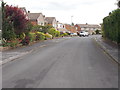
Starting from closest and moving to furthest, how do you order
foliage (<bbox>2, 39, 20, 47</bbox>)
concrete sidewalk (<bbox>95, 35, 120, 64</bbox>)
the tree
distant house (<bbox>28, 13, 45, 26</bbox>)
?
concrete sidewalk (<bbox>95, 35, 120, 64</bbox>) < foliage (<bbox>2, 39, 20, 47</bbox>) < the tree < distant house (<bbox>28, 13, 45, 26</bbox>)

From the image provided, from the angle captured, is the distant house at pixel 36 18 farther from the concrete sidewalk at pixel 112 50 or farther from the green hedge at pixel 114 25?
the concrete sidewalk at pixel 112 50

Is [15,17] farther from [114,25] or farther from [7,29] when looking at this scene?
[114,25]

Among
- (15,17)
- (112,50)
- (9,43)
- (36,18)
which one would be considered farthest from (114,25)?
(36,18)

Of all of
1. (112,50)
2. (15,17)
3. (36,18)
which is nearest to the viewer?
(112,50)

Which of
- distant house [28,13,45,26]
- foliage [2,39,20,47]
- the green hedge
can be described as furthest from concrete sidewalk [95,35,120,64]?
distant house [28,13,45,26]

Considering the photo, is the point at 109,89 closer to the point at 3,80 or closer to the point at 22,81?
the point at 22,81

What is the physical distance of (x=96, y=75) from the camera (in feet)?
24.6

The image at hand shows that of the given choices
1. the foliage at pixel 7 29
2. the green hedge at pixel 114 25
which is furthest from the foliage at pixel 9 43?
the green hedge at pixel 114 25

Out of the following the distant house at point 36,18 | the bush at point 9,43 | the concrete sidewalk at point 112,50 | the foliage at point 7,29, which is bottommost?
the concrete sidewalk at point 112,50

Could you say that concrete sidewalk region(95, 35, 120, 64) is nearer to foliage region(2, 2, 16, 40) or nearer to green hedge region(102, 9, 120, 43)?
green hedge region(102, 9, 120, 43)

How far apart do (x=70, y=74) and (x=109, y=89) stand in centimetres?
220

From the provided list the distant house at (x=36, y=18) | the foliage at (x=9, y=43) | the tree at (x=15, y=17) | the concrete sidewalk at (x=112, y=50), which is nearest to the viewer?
the concrete sidewalk at (x=112, y=50)

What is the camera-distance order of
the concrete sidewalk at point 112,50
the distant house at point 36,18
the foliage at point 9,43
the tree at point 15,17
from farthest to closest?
1. the distant house at point 36,18
2. the tree at point 15,17
3. the foliage at point 9,43
4. the concrete sidewalk at point 112,50

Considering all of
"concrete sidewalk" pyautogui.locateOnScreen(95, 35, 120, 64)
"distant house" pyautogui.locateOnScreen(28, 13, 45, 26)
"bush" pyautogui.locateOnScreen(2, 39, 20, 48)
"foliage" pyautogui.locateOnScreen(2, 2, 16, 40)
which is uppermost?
"distant house" pyautogui.locateOnScreen(28, 13, 45, 26)
